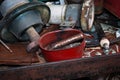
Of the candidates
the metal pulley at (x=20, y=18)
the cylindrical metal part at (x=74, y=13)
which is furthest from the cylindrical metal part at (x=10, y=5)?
the cylindrical metal part at (x=74, y=13)

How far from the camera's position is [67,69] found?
0.98 metres

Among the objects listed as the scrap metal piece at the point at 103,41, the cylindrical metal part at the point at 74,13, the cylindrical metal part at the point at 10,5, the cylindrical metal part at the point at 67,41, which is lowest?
the scrap metal piece at the point at 103,41

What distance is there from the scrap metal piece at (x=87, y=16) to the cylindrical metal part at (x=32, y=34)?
26 cm

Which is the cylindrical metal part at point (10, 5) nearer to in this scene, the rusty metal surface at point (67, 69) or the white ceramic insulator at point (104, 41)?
the rusty metal surface at point (67, 69)

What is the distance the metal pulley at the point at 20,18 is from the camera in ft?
3.35

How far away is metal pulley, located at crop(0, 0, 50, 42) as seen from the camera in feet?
3.35

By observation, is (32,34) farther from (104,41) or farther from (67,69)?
(104,41)

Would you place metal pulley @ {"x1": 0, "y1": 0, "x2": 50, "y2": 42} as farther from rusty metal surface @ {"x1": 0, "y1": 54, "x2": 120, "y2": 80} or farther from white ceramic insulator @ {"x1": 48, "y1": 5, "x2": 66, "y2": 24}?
rusty metal surface @ {"x1": 0, "y1": 54, "x2": 120, "y2": 80}

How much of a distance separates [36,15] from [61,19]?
0.18 m

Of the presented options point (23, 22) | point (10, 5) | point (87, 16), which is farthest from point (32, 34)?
point (87, 16)

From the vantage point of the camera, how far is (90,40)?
→ 112cm

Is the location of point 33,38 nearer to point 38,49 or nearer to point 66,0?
point 38,49

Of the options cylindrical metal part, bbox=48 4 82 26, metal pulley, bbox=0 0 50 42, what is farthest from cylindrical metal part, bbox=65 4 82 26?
metal pulley, bbox=0 0 50 42

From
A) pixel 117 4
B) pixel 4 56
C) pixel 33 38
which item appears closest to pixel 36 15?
pixel 33 38
